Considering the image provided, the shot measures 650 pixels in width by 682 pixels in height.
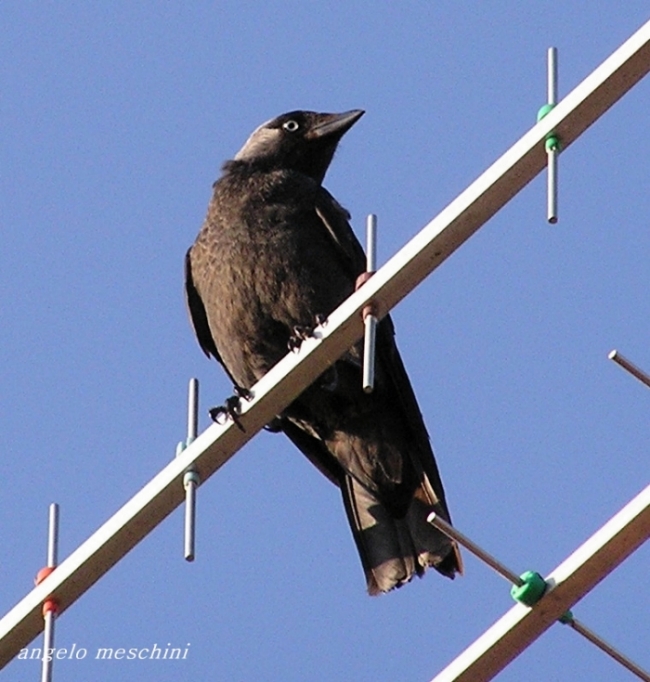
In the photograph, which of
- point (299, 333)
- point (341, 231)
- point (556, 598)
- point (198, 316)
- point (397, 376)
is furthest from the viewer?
point (198, 316)

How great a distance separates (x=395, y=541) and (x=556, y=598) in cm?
360

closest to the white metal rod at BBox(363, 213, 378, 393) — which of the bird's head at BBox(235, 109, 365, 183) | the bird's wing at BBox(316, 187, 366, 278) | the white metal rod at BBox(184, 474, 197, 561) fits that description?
the white metal rod at BBox(184, 474, 197, 561)

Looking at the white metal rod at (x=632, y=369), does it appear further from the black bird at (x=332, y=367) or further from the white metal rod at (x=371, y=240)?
the black bird at (x=332, y=367)

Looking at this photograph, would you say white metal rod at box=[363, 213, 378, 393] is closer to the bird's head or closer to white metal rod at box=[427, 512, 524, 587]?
white metal rod at box=[427, 512, 524, 587]

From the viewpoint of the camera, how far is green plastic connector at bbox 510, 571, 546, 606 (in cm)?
487

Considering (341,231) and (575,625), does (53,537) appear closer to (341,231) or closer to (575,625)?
(575,625)

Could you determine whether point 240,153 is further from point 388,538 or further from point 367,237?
point 367,237

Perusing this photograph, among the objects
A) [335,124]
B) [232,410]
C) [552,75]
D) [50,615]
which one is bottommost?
[50,615]

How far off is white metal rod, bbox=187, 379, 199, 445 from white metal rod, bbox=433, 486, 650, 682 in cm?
144

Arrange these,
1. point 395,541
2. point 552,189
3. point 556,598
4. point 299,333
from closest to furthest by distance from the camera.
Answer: point 556,598 < point 552,189 < point 299,333 < point 395,541

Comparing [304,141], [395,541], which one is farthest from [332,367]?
[304,141]

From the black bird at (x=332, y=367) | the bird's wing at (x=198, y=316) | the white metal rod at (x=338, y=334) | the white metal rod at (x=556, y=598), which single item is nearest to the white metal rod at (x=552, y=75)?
the white metal rod at (x=338, y=334)

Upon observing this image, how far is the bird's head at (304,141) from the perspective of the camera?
384 inches

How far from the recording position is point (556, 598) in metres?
4.86
